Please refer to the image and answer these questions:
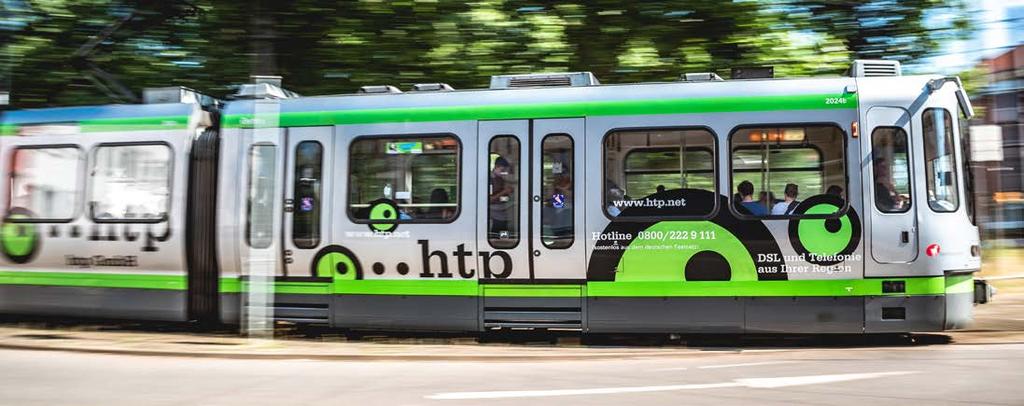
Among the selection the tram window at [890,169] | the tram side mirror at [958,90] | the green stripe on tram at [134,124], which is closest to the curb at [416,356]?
the tram window at [890,169]

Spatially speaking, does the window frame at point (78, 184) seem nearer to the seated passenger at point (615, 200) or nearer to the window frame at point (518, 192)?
the window frame at point (518, 192)

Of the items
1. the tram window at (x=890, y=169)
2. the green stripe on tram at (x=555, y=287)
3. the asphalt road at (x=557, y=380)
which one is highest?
the tram window at (x=890, y=169)

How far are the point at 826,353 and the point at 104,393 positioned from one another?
6.39 metres

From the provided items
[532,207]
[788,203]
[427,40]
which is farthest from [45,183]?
[788,203]

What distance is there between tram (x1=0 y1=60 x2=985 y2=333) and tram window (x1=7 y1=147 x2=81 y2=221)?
4cm

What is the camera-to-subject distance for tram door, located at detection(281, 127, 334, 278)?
9.71 meters

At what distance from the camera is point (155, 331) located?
10.6m

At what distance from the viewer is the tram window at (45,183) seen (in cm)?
1057

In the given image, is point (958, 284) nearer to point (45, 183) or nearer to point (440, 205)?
point (440, 205)

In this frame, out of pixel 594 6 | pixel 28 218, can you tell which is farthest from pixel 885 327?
pixel 28 218

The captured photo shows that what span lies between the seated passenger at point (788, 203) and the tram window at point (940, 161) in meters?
1.28

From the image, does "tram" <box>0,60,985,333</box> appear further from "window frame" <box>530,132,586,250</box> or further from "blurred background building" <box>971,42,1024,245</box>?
"blurred background building" <box>971,42,1024,245</box>

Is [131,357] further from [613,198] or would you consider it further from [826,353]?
[826,353]

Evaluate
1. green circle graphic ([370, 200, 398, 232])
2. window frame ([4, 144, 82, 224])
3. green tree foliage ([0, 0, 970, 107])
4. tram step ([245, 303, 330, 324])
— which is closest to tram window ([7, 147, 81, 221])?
window frame ([4, 144, 82, 224])
